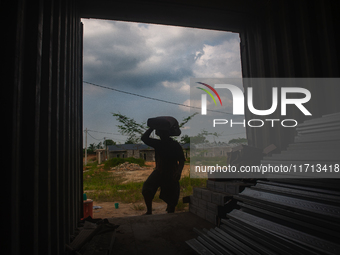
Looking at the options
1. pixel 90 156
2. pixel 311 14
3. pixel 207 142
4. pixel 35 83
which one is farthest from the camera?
pixel 90 156

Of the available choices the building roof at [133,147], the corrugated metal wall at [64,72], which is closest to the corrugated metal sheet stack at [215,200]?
the corrugated metal wall at [64,72]

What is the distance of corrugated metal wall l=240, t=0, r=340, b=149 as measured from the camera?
434 cm

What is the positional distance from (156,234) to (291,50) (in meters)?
4.86

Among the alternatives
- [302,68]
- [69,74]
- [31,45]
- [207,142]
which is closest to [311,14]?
[302,68]

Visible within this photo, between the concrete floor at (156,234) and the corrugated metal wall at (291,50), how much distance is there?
116 inches

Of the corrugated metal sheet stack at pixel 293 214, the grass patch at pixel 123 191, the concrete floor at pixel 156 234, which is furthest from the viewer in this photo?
the grass patch at pixel 123 191

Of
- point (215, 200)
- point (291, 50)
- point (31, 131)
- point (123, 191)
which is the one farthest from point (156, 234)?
point (123, 191)

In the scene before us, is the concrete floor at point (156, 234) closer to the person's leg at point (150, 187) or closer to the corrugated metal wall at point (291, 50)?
the person's leg at point (150, 187)

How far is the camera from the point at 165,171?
5285 mm

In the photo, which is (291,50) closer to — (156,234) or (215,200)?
(215,200)

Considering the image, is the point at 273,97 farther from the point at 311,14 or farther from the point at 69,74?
the point at 69,74

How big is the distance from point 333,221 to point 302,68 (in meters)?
3.94

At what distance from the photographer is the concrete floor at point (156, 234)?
10.0 ft

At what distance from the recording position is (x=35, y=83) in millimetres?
1740
